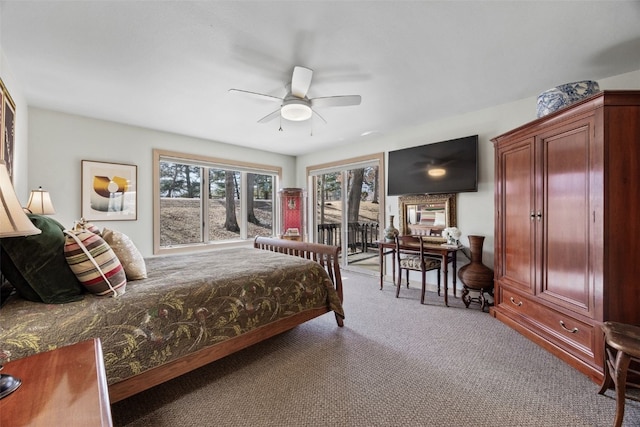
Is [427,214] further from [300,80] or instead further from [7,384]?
[7,384]

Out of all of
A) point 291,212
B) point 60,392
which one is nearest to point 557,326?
point 60,392

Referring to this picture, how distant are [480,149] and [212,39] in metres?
3.25

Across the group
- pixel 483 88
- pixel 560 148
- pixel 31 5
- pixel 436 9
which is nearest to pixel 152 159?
pixel 31 5

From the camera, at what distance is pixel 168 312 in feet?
5.31

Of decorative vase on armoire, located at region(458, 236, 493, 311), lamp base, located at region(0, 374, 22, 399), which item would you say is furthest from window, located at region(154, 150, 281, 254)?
decorative vase on armoire, located at region(458, 236, 493, 311)

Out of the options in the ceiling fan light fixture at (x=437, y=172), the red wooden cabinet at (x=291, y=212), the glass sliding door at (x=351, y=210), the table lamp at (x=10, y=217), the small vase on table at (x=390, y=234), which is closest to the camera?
the table lamp at (x=10, y=217)

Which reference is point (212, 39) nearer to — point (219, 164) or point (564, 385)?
point (219, 164)

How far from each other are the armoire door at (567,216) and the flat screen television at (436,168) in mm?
1094

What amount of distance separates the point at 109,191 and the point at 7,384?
347cm

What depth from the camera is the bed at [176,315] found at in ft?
4.32

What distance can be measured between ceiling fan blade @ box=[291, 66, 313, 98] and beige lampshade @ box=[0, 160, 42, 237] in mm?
1783

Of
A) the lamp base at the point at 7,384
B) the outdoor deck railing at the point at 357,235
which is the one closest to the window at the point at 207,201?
the outdoor deck railing at the point at 357,235

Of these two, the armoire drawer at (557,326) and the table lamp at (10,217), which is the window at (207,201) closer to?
the table lamp at (10,217)

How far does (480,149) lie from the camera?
11.2ft
